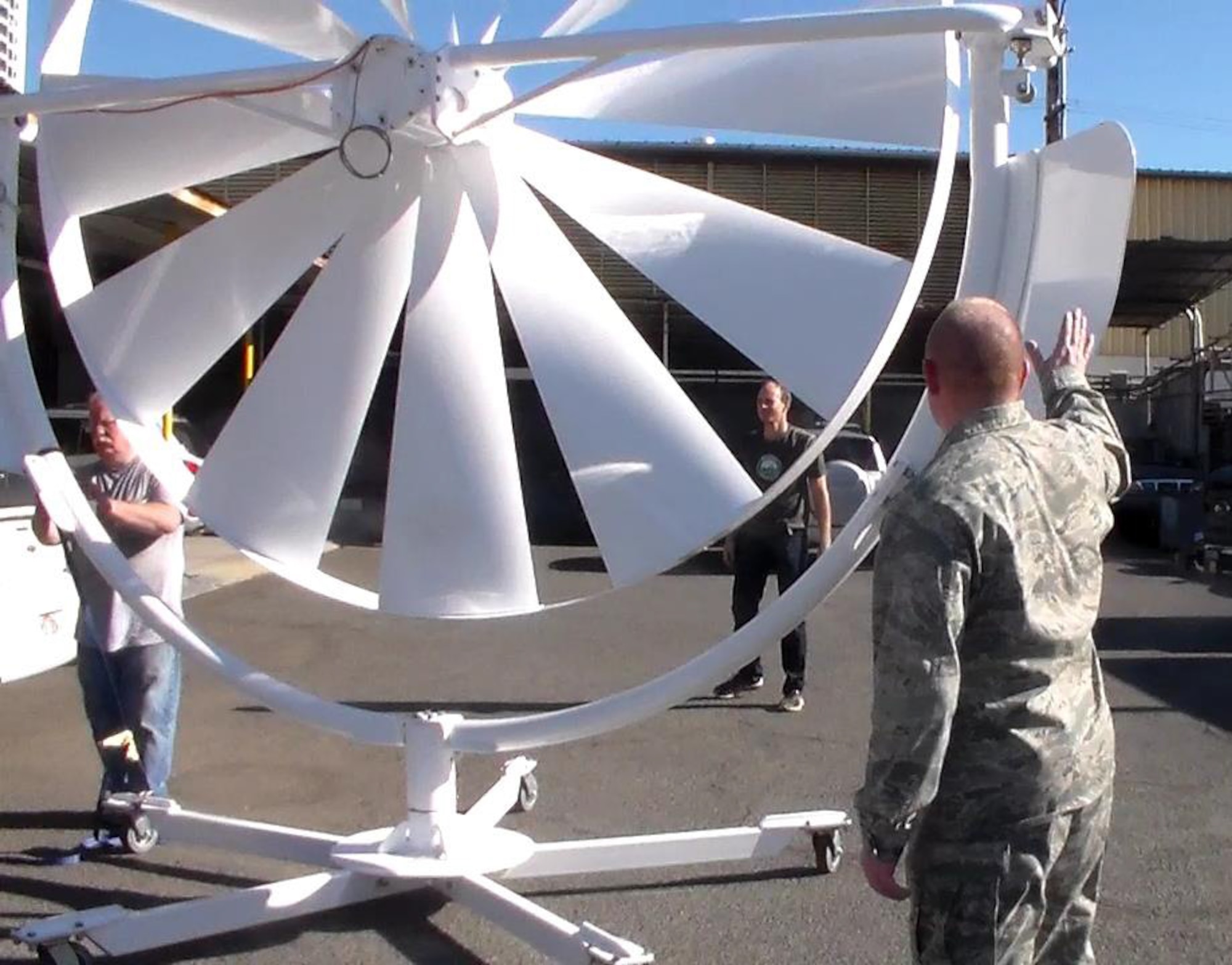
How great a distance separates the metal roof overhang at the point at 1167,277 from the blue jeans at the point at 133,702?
47.4 ft

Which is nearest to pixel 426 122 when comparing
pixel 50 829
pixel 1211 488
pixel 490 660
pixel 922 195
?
pixel 50 829

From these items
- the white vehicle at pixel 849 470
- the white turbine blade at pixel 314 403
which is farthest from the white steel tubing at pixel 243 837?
the white vehicle at pixel 849 470

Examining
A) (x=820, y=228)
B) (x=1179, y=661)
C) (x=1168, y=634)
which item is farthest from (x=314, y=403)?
(x=820, y=228)

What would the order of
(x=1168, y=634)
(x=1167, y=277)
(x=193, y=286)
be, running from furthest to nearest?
(x=1167, y=277)
(x=1168, y=634)
(x=193, y=286)

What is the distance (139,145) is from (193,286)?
1.38ft

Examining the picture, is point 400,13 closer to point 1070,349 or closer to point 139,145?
point 139,145

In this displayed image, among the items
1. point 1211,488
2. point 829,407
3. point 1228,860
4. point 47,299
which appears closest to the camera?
point 829,407

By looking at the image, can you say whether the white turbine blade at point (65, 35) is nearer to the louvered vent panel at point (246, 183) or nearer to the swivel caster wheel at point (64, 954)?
the swivel caster wheel at point (64, 954)

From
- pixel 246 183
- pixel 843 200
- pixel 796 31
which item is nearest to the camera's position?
pixel 796 31

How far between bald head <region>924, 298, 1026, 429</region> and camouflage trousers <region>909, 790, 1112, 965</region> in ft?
2.41

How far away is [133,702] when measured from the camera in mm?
4879

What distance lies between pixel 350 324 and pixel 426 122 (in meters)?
0.63

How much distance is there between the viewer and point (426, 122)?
3479 millimetres

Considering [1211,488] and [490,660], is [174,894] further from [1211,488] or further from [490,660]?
[1211,488]
